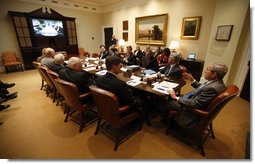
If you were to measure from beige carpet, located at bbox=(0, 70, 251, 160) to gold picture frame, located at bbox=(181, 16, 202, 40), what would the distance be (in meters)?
2.81

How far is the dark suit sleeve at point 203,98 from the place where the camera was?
141 centimetres

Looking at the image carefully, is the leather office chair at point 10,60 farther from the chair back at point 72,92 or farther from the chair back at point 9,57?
the chair back at point 72,92

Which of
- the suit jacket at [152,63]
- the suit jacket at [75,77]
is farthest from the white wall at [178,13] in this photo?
the suit jacket at [75,77]

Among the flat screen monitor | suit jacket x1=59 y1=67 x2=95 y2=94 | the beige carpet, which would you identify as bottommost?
the beige carpet

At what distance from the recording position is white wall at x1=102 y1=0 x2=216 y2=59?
399cm

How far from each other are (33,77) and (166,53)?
4836 millimetres

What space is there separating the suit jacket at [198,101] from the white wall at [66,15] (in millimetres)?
7069

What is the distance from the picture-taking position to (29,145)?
5.82ft

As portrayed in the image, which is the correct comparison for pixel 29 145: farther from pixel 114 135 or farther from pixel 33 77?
pixel 33 77

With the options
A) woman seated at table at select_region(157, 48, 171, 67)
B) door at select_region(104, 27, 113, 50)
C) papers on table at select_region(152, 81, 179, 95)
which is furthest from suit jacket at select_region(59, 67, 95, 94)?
door at select_region(104, 27, 113, 50)

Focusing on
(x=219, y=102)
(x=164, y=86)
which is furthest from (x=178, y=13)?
(x=219, y=102)

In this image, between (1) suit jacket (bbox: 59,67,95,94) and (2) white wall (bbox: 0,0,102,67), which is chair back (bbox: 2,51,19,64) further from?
(1) suit jacket (bbox: 59,67,95,94)

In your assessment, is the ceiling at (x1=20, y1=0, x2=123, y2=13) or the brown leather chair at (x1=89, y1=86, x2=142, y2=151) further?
the ceiling at (x1=20, y1=0, x2=123, y2=13)

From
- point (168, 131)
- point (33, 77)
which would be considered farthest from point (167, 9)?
point (33, 77)
